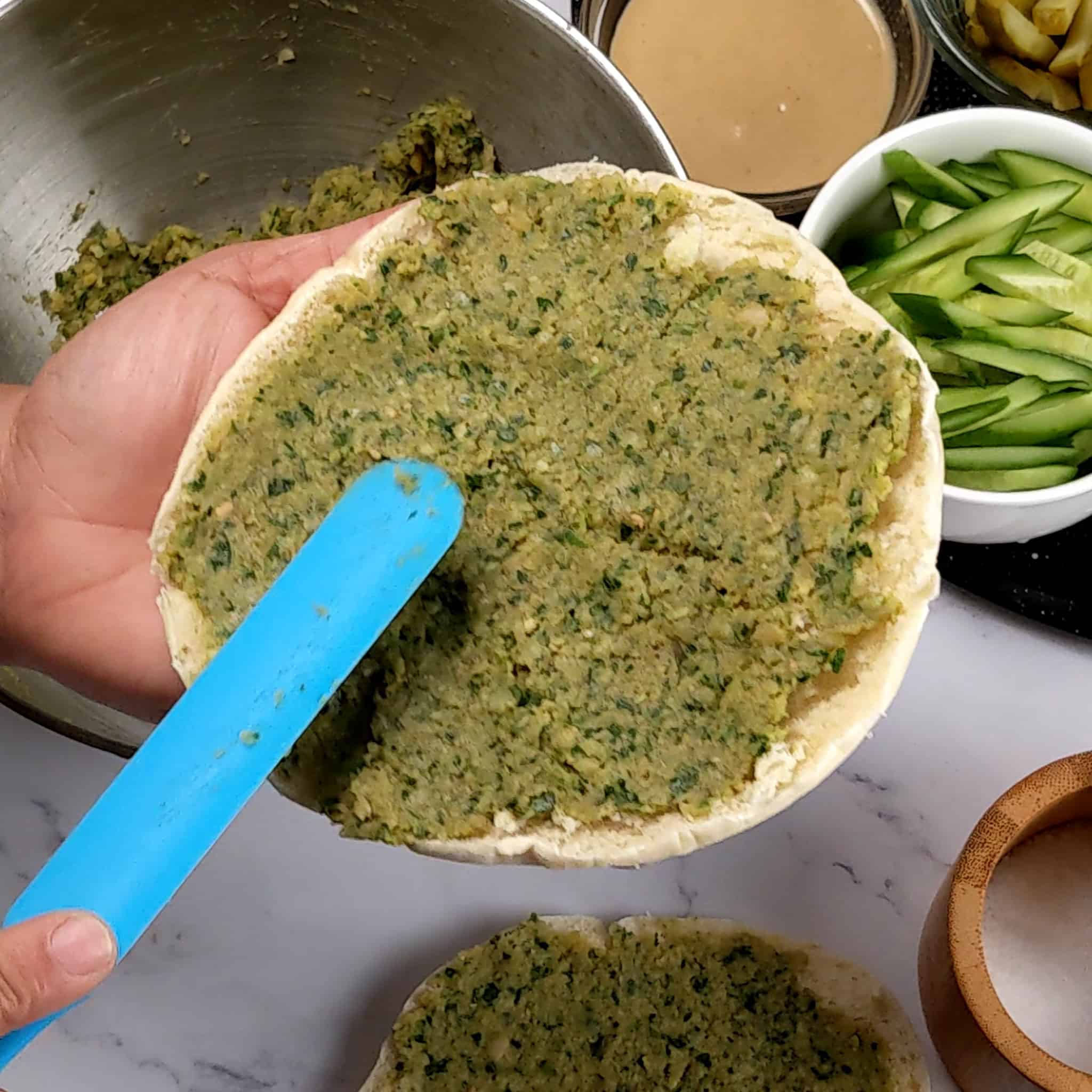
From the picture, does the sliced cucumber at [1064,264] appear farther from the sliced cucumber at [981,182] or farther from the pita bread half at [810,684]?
the pita bread half at [810,684]

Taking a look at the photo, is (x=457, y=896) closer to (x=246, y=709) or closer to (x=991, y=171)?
(x=246, y=709)

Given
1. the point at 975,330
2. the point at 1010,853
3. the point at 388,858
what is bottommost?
the point at 1010,853

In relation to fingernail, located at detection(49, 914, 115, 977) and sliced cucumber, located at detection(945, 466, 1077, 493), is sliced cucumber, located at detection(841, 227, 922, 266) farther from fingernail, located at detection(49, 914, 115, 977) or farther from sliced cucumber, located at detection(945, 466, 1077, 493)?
fingernail, located at detection(49, 914, 115, 977)

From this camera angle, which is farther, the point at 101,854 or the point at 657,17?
the point at 657,17

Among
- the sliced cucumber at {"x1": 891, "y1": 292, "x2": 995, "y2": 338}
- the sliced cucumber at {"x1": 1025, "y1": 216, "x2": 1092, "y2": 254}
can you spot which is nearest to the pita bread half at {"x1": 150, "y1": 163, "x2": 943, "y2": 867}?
the sliced cucumber at {"x1": 891, "y1": 292, "x2": 995, "y2": 338}

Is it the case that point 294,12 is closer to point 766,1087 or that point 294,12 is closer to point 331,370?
point 331,370

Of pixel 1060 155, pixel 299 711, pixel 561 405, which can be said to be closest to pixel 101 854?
pixel 299 711
